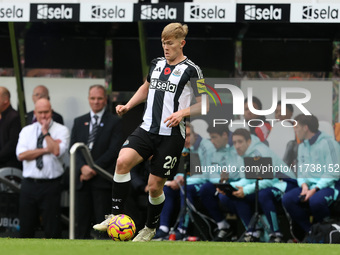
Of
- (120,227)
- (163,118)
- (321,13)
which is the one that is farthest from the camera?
(321,13)

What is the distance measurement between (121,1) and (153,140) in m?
3.28

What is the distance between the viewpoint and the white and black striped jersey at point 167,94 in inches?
307

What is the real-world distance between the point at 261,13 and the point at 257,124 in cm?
149

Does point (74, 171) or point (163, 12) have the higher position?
point (163, 12)

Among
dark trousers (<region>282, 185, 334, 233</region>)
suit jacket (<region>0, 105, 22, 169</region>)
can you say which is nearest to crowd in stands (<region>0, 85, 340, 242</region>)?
dark trousers (<region>282, 185, 334, 233</region>)

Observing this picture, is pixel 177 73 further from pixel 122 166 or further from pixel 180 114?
pixel 122 166

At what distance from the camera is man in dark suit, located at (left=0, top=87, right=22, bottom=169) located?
37.7ft

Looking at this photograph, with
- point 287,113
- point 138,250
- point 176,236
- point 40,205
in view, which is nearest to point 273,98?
point 287,113

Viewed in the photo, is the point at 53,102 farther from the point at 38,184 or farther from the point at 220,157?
the point at 220,157

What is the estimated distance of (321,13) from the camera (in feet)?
33.4

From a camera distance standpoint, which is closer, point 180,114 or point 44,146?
point 180,114

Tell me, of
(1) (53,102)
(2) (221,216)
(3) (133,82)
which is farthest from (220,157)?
(1) (53,102)

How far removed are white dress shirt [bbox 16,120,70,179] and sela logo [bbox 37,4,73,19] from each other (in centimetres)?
141

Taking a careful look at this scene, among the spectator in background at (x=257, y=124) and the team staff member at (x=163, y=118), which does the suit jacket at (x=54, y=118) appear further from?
the team staff member at (x=163, y=118)
